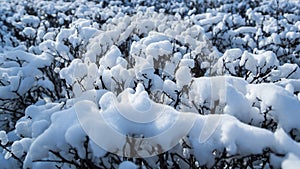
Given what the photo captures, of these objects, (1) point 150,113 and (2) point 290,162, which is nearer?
(2) point 290,162

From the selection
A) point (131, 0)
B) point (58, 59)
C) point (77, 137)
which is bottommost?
point (131, 0)

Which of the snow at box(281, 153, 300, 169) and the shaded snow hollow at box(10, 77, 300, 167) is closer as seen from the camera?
the snow at box(281, 153, 300, 169)

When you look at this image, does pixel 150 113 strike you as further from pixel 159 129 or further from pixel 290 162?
pixel 290 162

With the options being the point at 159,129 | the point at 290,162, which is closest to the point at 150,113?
the point at 159,129

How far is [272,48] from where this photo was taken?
4816mm

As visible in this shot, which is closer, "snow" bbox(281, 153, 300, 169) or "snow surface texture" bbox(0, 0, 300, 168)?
"snow" bbox(281, 153, 300, 169)

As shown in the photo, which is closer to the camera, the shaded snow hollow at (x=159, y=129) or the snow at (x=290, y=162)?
the snow at (x=290, y=162)

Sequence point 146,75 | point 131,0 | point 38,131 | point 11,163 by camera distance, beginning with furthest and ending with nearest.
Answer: point 131,0 → point 146,75 → point 11,163 → point 38,131

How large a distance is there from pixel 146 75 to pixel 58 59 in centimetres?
132

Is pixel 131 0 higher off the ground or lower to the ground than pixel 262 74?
lower

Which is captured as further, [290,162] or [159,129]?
[159,129]

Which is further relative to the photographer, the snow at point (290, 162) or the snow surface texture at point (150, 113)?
the snow surface texture at point (150, 113)

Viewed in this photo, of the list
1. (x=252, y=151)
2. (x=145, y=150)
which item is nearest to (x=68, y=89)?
(x=145, y=150)

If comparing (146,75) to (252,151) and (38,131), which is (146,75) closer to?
(38,131)
